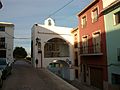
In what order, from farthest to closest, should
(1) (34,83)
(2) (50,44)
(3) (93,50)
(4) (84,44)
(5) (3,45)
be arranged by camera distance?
1. (5) (3,45)
2. (2) (50,44)
3. (4) (84,44)
4. (3) (93,50)
5. (1) (34,83)

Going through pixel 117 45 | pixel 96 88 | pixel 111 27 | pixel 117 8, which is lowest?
pixel 96 88

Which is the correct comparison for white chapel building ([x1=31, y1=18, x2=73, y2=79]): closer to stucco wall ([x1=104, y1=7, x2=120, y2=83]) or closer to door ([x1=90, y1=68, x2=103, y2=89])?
door ([x1=90, y1=68, x2=103, y2=89])

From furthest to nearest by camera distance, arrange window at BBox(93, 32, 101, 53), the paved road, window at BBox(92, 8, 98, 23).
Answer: window at BBox(92, 8, 98, 23) < window at BBox(93, 32, 101, 53) < the paved road

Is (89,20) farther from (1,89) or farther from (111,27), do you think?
(1,89)

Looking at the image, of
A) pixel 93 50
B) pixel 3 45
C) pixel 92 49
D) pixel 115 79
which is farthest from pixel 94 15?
pixel 3 45

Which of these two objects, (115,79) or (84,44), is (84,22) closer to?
(84,44)

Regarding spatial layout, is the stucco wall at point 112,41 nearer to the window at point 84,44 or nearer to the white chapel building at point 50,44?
the window at point 84,44

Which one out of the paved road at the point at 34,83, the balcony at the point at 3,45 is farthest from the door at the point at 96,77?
the balcony at the point at 3,45

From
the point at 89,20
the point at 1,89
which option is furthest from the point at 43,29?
the point at 1,89

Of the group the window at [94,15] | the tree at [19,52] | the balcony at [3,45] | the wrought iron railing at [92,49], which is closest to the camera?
the wrought iron railing at [92,49]

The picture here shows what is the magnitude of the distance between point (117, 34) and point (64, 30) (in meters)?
18.7

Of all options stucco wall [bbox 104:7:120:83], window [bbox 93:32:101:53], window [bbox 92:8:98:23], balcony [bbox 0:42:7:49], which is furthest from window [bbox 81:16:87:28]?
balcony [bbox 0:42:7:49]

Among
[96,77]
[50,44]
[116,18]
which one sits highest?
[116,18]

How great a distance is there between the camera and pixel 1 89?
13891mm
